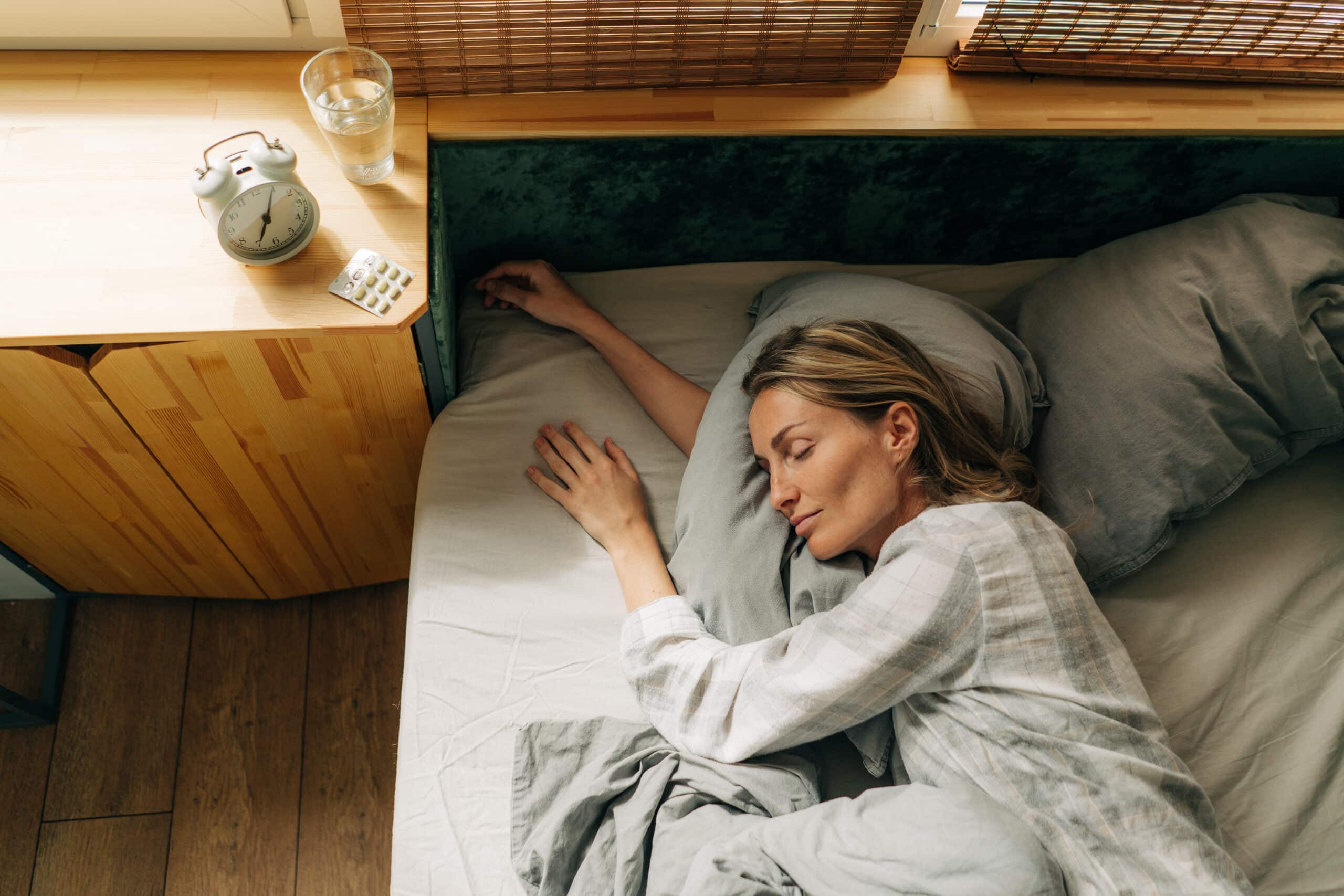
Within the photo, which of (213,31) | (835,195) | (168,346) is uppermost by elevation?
(213,31)

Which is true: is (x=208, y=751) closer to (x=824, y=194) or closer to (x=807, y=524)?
(x=807, y=524)

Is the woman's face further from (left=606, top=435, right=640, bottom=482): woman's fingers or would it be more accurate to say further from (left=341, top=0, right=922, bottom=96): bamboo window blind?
(left=341, top=0, right=922, bottom=96): bamboo window blind

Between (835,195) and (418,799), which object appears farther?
(835,195)

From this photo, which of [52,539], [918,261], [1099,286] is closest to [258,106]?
[52,539]

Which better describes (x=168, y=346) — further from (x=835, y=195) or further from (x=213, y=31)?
(x=835, y=195)

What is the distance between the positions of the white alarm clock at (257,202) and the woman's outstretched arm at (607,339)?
1.22 feet

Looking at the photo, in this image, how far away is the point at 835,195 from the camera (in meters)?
1.37

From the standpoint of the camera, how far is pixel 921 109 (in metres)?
1.29

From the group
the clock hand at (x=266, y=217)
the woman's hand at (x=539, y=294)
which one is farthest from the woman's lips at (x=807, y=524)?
the clock hand at (x=266, y=217)

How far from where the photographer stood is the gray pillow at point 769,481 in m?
1.08

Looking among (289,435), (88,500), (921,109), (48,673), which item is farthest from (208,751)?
(921,109)

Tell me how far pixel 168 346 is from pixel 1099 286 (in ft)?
3.88

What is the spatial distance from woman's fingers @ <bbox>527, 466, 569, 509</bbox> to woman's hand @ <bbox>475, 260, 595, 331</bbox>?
9.6 inches

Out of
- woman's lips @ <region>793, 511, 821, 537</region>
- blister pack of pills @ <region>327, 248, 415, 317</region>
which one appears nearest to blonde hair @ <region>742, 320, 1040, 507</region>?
woman's lips @ <region>793, 511, 821, 537</region>
